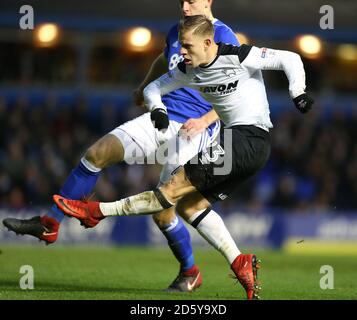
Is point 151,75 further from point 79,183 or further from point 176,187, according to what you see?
point 176,187

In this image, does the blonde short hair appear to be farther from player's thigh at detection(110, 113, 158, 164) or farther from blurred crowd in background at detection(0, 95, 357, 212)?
blurred crowd in background at detection(0, 95, 357, 212)

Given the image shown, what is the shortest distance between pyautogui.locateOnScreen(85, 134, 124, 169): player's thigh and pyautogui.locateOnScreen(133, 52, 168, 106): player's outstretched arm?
828mm

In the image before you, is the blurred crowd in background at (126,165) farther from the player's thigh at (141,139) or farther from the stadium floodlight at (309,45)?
the player's thigh at (141,139)

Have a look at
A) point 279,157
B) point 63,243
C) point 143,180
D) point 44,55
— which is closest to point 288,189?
point 279,157

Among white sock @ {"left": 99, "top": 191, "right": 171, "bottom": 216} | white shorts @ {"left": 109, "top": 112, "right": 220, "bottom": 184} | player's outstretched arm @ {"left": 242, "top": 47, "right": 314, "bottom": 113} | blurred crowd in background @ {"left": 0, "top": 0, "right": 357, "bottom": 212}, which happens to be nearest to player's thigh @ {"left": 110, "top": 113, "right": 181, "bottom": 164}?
white shorts @ {"left": 109, "top": 112, "right": 220, "bottom": 184}

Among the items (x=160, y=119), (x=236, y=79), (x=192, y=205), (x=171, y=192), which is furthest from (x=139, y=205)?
(x=236, y=79)

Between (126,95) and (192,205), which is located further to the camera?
(126,95)

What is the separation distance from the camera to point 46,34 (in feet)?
68.9

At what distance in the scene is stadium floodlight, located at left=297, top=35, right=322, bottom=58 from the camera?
833 inches

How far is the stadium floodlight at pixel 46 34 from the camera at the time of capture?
20.8m

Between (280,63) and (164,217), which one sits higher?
(280,63)

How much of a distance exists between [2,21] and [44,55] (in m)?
1.31

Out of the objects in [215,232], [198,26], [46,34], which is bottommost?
[215,232]

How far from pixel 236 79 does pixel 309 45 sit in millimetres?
13786
